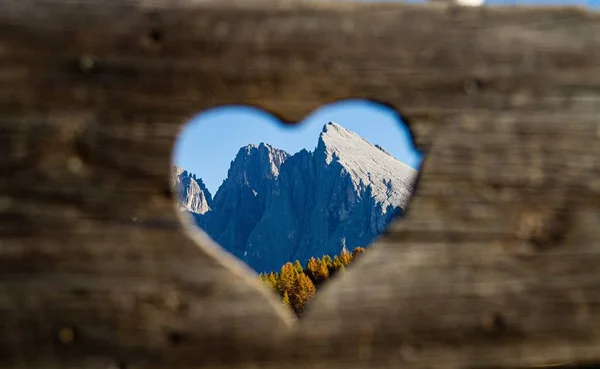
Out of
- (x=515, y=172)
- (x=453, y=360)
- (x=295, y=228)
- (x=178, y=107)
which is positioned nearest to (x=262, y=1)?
(x=178, y=107)

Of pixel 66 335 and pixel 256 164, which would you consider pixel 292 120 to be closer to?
pixel 66 335

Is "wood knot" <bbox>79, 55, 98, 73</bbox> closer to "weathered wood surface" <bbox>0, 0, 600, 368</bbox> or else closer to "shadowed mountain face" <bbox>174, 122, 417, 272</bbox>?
"weathered wood surface" <bbox>0, 0, 600, 368</bbox>

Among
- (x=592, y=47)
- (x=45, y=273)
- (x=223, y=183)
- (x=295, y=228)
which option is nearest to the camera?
(x=45, y=273)

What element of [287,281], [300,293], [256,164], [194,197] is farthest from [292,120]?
[194,197]

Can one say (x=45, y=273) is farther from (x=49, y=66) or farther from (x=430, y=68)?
(x=430, y=68)

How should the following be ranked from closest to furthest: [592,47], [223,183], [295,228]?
[592,47] → [295,228] → [223,183]

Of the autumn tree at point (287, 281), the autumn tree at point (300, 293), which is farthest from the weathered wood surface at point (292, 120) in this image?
the autumn tree at point (287, 281)
